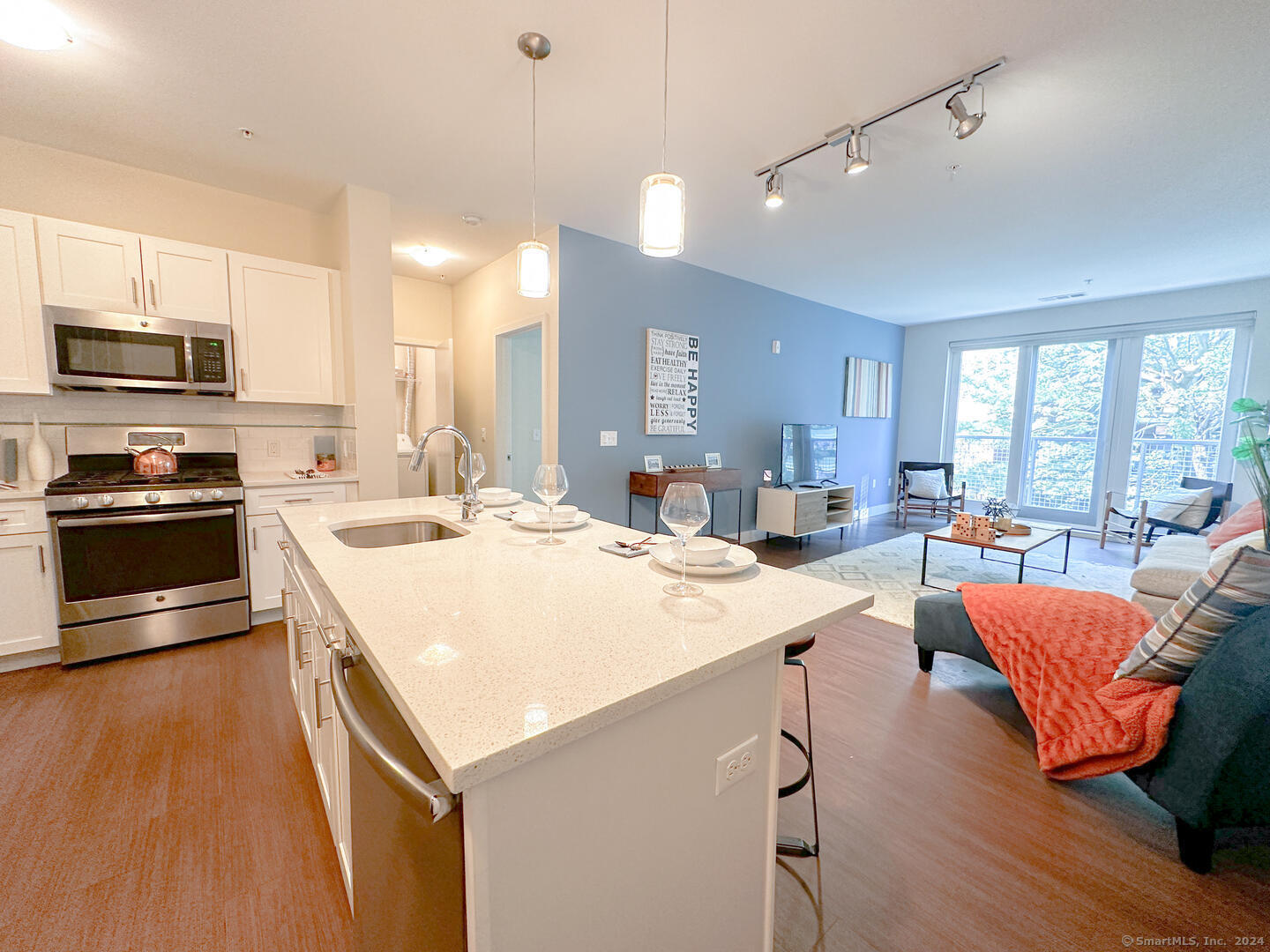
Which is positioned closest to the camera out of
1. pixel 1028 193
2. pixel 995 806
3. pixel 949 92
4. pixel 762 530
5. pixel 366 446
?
pixel 995 806

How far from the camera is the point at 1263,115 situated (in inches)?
87.6

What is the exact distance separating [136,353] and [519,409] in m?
2.57

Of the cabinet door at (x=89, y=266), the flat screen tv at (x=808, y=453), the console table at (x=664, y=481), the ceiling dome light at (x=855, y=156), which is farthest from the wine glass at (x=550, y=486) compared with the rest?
the flat screen tv at (x=808, y=453)

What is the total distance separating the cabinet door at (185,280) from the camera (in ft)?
9.00

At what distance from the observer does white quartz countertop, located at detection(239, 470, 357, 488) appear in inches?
114

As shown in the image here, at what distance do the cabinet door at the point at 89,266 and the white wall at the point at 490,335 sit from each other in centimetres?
221

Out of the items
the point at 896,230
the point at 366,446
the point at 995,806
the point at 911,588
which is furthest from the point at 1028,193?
the point at 366,446

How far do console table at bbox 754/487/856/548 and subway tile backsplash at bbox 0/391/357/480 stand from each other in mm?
3688

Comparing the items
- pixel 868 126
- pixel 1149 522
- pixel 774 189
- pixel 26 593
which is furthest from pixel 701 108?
pixel 1149 522

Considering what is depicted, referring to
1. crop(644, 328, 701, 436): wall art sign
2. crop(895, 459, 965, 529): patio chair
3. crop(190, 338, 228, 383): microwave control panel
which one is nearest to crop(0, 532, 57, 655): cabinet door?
crop(190, 338, 228, 383): microwave control panel

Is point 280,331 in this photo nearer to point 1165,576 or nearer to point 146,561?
point 146,561

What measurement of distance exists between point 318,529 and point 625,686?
1.40 m

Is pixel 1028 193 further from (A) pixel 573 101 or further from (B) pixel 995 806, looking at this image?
(B) pixel 995 806

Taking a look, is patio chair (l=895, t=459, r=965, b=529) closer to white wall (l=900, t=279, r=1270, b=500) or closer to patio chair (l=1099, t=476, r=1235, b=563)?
white wall (l=900, t=279, r=1270, b=500)
